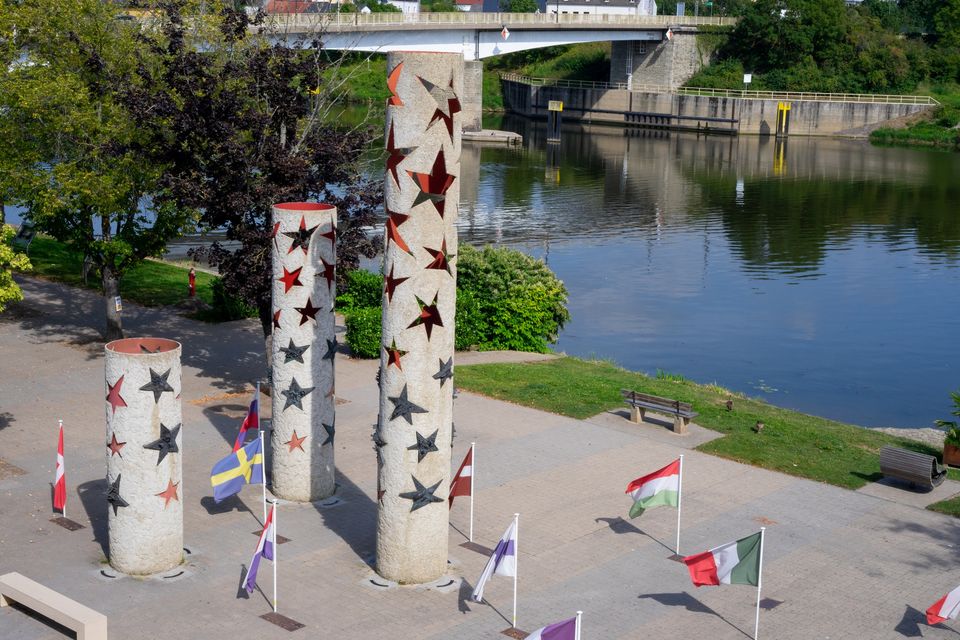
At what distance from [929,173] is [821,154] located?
964 centimetres

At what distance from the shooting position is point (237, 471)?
16.7 metres

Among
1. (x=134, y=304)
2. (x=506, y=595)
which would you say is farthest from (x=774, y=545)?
(x=134, y=304)

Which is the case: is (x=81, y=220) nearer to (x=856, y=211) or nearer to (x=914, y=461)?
(x=914, y=461)

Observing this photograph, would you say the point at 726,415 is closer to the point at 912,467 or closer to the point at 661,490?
the point at 912,467

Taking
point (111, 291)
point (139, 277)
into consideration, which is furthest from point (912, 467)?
point (139, 277)

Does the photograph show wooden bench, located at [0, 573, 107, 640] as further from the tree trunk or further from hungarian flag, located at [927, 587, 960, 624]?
the tree trunk

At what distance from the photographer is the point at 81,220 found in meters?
26.0

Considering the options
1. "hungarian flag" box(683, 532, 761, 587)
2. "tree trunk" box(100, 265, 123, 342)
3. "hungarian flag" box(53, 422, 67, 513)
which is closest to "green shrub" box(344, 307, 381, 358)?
"tree trunk" box(100, 265, 123, 342)

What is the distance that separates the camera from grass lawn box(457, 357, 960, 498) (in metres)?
20.3

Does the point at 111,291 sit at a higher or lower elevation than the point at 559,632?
higher

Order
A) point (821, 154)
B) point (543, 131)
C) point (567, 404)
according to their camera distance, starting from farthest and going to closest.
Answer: point (543, 131) → point (821, 154) → point (567, 404)

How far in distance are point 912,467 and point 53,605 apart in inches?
508

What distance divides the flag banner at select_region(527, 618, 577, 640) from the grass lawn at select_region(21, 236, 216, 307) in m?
20.9

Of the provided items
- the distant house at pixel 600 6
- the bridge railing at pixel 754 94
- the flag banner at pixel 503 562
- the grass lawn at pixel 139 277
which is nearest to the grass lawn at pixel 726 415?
the flag banner at pixel 503 562
